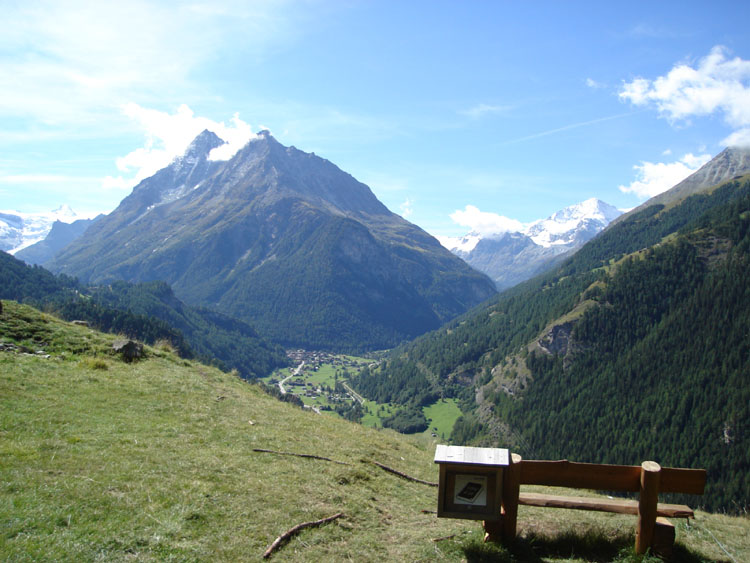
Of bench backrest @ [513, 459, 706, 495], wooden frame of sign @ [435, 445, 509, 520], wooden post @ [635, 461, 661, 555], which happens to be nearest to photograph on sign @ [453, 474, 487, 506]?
wooden frame of sign @ [435, 445, 509, 520]

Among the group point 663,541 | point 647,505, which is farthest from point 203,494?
point 663,541

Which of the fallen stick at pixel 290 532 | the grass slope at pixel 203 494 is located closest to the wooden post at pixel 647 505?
the grass slope at pixel 203 494

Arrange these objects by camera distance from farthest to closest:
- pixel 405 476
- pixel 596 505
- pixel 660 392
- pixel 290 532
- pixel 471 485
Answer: pixel 660 392, pixel 405 476, pixel 596 505, pixel 290 532, pixel 471 485

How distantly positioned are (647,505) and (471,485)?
410 cm

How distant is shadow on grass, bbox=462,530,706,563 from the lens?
10750 mm

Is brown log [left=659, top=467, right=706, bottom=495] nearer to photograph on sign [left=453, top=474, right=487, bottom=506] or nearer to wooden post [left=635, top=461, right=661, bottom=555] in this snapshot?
wooden post [left=635, top=461, right=661, bottom=555]

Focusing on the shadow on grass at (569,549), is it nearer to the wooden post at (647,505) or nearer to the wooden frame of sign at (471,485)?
the wooden post at (647,505)

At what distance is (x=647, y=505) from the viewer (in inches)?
419

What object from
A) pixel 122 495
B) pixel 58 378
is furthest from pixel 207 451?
pixel 58 378

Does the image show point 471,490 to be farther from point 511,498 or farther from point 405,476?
point 405,476

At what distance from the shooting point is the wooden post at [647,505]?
1057cm

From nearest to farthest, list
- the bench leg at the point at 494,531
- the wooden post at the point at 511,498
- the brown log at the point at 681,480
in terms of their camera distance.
Answer: the brown log at the point at 681,480 < the wooden post at the point at 511,498 < the bench leg at the point at 494,531

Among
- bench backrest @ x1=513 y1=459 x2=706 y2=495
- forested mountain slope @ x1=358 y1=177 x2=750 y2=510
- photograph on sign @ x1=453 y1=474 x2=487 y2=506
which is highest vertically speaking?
bench backrest @ x1=513 y1=459 x2=706 y2=495

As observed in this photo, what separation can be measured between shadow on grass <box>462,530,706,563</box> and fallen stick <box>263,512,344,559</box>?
3630mm
